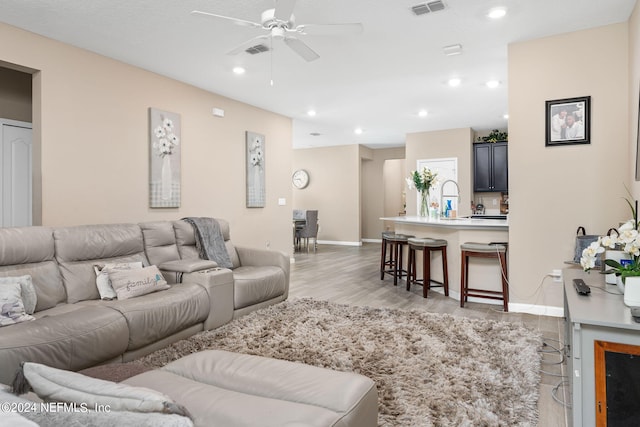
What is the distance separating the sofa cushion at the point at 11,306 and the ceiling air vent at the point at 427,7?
3565 mm

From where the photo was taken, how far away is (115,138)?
4.41 m

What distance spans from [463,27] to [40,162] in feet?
13.7

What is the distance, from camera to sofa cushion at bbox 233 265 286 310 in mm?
3760

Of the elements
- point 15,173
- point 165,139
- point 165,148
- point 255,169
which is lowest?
point 15,173

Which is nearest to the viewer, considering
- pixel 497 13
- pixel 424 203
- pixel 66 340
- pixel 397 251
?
pixel 66 340

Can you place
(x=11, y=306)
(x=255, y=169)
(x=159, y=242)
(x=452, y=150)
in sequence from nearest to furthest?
(x=11, y=306)
(x=159, y=242)
(x=255, y=169)
(x=452, y=150)

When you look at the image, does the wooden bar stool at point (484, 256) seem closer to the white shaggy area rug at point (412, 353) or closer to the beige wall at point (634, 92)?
the white shaggy area rug at point (412, 353)

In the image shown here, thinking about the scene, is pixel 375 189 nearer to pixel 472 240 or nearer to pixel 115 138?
pixel 472 240

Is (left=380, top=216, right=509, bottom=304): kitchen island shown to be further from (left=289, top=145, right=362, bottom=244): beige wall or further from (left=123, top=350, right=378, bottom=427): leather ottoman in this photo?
(left=289, top=145, right=362, bottom=244): beige wall

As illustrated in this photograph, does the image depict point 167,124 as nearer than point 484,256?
No

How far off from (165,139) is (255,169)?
1.77 m

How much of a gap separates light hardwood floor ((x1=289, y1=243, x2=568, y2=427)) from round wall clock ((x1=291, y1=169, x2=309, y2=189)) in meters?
3.47

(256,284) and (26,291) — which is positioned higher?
(26,291)

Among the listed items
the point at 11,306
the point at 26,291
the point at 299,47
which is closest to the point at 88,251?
the point at 26,291
